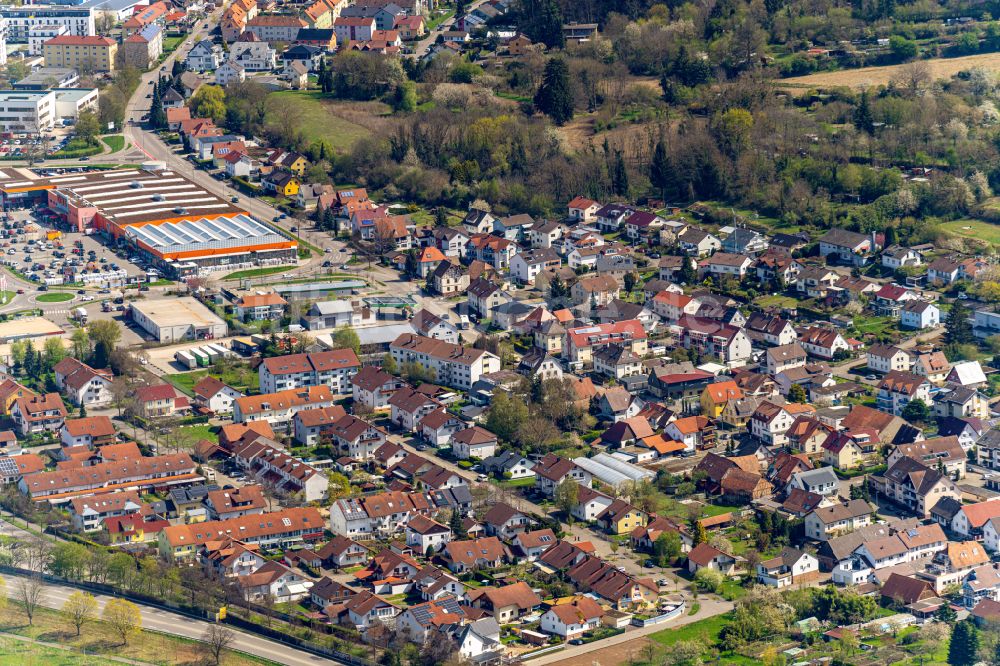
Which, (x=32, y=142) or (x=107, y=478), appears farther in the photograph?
(x=32, y=142)

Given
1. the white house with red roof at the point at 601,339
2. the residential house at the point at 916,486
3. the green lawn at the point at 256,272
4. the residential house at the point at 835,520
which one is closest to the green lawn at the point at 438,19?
the green lawn at the point at 256,272

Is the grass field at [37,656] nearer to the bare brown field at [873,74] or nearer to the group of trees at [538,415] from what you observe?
the group of trees at [538,415]

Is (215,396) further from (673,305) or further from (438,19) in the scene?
(438,19)

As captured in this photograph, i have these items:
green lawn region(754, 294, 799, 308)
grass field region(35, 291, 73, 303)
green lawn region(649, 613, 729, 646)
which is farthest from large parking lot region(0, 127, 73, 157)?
green lawn region(649, 613, 729, 646)

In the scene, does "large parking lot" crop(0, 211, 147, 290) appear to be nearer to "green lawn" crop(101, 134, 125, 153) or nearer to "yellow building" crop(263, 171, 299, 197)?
"yellow building" crop(263, 171, 299, 197)

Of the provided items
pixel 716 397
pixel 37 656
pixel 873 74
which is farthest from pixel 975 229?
pixel 37 656

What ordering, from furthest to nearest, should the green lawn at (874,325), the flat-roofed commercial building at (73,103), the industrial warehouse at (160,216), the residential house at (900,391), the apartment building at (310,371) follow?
the flat-roofed commercial building at (73,103) < the industrial warehouse at (160,216) < the green lawn at (874,325) < the apartment building at (310,371) < the residential house at (900,391)

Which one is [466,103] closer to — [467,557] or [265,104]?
[265,104]
